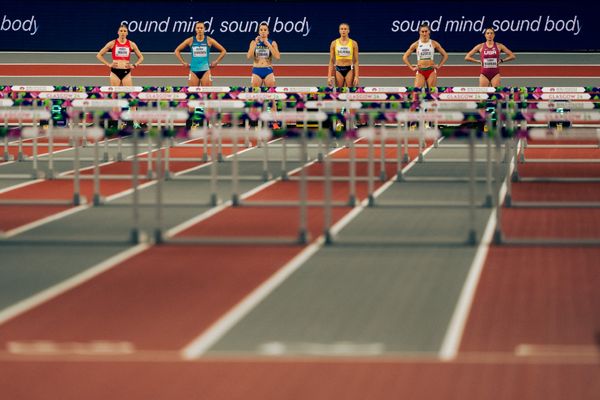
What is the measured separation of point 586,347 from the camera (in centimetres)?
823

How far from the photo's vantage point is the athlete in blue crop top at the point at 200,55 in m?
26.8

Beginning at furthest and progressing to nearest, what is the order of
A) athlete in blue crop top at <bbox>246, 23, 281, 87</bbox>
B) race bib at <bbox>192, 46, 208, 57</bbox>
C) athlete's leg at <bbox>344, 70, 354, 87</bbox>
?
race bib at <bbox>192, 46, 208, 57</bbox> → athlete's leg at <bbox>344, 70, 354, 87</bbox> → athlete in blue crop top at <bbox>246, 23, 281, 87</bbox>

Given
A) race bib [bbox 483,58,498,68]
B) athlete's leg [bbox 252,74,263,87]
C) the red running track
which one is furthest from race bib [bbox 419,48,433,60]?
the red running track

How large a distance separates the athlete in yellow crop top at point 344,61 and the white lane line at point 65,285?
1449 cm

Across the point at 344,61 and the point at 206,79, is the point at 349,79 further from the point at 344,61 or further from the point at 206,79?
the point at 206,79

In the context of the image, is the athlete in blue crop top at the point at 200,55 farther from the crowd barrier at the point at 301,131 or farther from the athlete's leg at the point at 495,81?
the athlete's leg at the point at 495,81

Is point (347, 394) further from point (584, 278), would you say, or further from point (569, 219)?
point (569, 219)

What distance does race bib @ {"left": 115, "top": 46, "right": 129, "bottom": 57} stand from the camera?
2725 cm

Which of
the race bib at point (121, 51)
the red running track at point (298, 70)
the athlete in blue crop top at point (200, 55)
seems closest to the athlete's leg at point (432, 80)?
the athlete in blue crop top at point (200, 55)

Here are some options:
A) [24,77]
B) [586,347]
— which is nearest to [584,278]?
[586,347]

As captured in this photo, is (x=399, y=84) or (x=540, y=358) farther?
(x=399, y=84)

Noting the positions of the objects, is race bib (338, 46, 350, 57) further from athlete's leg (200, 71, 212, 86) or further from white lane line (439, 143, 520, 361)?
white lane line (439, 143, 520, 361)

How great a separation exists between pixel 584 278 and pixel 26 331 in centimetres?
415

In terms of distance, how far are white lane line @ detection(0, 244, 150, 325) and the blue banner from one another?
76.1 feet
